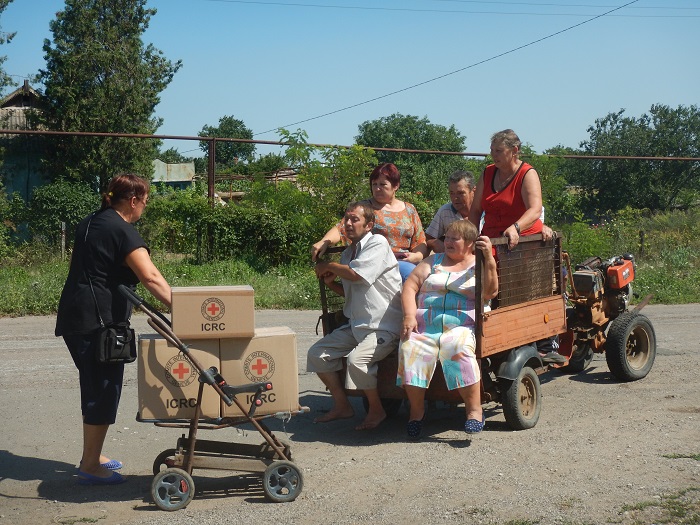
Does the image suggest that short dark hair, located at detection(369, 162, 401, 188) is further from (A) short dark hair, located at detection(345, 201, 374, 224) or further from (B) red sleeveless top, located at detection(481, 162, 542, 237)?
(B) red sleeveless top, located at detection(481, 162, 542, 237)

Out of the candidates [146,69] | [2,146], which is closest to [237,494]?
[2,146]

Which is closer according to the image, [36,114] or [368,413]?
[368,413]

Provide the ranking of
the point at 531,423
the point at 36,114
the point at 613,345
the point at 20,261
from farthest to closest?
the point at 36,114 < the point at 20,261 < the point at 613,345 < the point at 531,423

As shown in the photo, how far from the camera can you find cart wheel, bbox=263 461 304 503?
5.13m

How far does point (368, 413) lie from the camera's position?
6777 mm

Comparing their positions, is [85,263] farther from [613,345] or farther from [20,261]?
[20,261]

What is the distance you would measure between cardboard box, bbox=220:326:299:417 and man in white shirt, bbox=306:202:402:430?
1.23 meters

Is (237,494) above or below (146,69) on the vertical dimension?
below

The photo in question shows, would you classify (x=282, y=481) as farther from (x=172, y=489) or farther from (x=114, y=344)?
(x=114, y=344)

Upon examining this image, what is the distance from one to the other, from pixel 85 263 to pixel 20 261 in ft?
33.6

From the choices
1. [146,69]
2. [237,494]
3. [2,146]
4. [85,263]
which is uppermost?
[146,69]

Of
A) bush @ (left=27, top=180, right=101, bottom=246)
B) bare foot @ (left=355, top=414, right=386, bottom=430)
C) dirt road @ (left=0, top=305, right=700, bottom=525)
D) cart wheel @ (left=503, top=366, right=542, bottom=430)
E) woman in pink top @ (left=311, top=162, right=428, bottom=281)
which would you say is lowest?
dirt road @ (left=0, top=305, right=700, bottom=525)

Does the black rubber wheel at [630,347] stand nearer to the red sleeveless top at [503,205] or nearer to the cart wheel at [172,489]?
the red sleeveless top at [503,205]

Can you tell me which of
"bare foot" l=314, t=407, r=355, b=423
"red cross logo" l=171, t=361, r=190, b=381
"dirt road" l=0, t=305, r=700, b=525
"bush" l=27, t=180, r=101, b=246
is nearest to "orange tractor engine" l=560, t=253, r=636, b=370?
"dirt road" l=0, t=305, r=700, b=525
